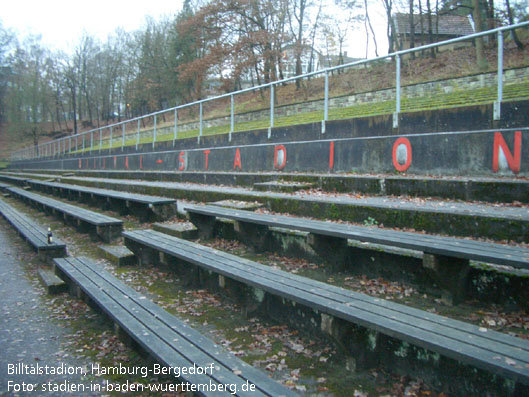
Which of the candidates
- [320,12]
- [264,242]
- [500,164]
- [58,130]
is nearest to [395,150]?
[500,164]

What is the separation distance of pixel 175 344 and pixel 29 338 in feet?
5.44

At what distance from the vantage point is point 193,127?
43.8 feet

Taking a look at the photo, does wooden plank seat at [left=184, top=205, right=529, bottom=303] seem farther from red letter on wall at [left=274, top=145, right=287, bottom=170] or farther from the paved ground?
red letter on wall at [left=274, top=145, right=287, bottom=170]

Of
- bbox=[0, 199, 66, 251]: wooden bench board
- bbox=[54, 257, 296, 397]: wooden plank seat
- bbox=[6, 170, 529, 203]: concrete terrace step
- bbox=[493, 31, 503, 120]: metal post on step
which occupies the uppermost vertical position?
bbox=[493, 31, 503, 120]: metal post on step

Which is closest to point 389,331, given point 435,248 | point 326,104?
point 435,248

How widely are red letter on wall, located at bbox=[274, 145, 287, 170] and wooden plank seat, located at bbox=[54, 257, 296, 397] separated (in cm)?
524

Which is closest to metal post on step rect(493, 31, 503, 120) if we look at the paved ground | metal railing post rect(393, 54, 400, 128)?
metal railing post rect(393, 54, 400, 128)

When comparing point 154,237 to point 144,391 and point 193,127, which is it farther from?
point 193,127

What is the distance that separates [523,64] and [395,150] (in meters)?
2.01

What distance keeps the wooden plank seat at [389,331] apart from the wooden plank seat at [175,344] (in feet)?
1.92

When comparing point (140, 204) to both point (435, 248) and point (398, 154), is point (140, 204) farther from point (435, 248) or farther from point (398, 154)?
point (435, 248)

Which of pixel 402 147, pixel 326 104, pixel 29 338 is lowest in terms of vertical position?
pixel 29 338

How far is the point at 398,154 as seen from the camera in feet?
20.9

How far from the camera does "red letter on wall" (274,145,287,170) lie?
28.1 feet
